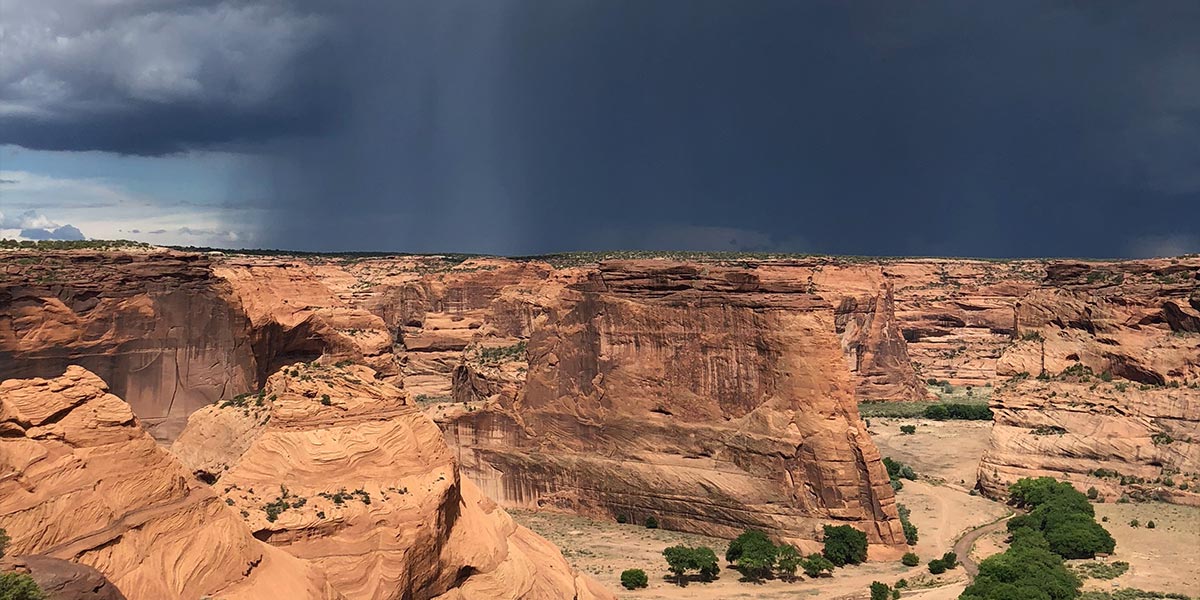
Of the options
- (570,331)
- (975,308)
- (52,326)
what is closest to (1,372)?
(52,326)

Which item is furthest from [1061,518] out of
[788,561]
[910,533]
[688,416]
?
[688,416]

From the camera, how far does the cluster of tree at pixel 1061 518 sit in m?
42.7

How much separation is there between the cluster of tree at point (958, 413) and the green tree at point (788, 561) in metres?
50.5

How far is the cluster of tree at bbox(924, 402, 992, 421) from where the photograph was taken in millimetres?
86812

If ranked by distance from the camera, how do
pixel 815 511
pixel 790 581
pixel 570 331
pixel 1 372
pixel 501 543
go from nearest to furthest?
pixel 501 543, pixel 1 372, pixel 790 581, pixel 815 511, pixel 570 331

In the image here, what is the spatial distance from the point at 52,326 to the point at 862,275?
9703 centimetres

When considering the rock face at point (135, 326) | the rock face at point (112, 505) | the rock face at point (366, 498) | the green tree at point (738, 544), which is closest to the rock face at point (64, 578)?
the rock face at point (112, 505)

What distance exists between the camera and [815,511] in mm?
44406

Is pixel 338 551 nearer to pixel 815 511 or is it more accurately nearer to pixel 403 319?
pixel 815 511

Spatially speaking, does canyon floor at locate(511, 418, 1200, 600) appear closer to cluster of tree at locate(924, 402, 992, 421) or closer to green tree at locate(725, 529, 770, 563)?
green tree at locate(725, 529, 770, 563)

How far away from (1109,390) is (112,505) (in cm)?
5728

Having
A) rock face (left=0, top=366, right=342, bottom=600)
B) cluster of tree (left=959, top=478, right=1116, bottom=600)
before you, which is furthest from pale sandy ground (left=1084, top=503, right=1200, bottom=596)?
rock face (left=0, top=366, right=342, bottom=600)

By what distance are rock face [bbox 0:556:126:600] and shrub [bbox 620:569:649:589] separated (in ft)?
97.9

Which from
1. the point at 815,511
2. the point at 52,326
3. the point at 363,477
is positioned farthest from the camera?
the point at 815,511
